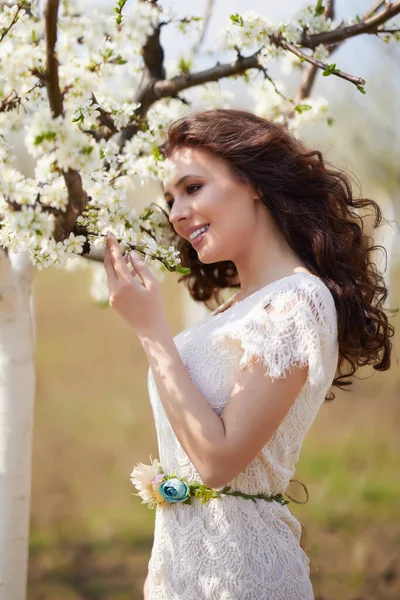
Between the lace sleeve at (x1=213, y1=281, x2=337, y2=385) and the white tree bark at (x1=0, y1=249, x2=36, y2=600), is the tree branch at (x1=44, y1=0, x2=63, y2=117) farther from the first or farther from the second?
the white tree bark at (x1=0, y1=249, x2=36, y2=600)

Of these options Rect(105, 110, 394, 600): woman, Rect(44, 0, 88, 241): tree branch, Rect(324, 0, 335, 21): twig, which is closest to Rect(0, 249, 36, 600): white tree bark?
Rect(105, 110, 394, 600): woman

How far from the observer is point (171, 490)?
177 centimetres

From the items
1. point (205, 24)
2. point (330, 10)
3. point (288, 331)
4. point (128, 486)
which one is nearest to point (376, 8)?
point (330, 10)

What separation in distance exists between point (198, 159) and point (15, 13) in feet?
1.98

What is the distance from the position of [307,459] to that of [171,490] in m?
5.45

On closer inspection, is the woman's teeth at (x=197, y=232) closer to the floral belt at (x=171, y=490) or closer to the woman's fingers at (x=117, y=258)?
the woman's fingers at (x=117, y=258)

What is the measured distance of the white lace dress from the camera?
1.65 metres

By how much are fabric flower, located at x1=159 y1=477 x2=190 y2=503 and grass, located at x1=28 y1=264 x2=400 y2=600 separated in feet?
1.81

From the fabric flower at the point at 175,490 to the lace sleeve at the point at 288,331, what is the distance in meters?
0.37

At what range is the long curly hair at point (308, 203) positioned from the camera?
75.0 inches

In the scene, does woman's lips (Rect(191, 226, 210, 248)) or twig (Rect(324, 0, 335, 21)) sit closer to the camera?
woman's lips (Rect(191, 226, 210, 248))

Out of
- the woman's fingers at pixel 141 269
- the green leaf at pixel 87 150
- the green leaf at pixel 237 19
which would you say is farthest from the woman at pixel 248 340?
the green leaf at pixel 87 150

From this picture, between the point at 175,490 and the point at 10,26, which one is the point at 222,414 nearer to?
the point at 175,490

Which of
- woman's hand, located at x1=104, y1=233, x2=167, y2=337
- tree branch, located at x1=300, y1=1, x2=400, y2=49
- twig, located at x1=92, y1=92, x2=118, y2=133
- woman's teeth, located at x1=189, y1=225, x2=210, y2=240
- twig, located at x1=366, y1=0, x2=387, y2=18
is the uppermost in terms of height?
twig, located at x1=366, y1=0, x2=387, y2=18
